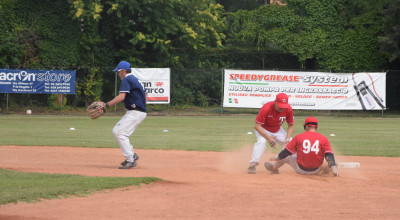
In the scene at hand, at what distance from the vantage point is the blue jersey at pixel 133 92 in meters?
10.4

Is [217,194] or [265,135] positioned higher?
[265,135]

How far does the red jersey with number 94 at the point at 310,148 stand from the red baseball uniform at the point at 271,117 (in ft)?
2.49

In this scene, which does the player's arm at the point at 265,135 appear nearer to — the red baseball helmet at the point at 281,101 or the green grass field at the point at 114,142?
the red baseball helmet at the point at 281,101

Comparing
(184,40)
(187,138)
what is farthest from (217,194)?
(184,40)

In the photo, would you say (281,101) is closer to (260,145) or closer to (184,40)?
(260,145)

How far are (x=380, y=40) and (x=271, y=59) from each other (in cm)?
893

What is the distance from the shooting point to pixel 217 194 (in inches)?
307

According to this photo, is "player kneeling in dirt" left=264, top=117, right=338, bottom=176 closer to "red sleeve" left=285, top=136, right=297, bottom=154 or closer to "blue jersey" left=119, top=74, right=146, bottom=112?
"red sleeve" left=285, top=136, right=297, bottom=154

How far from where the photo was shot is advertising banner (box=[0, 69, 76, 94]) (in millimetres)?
30281

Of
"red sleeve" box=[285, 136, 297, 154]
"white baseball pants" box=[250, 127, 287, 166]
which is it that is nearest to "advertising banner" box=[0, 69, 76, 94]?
"white baseball pants" box=[250, 127, 287, 166]

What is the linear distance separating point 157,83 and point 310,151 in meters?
22.4

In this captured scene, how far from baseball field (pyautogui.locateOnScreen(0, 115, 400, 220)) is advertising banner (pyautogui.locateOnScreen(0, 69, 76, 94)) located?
49.5 feet

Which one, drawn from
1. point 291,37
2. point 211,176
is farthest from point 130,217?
point 291,37

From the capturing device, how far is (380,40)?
3366cm
